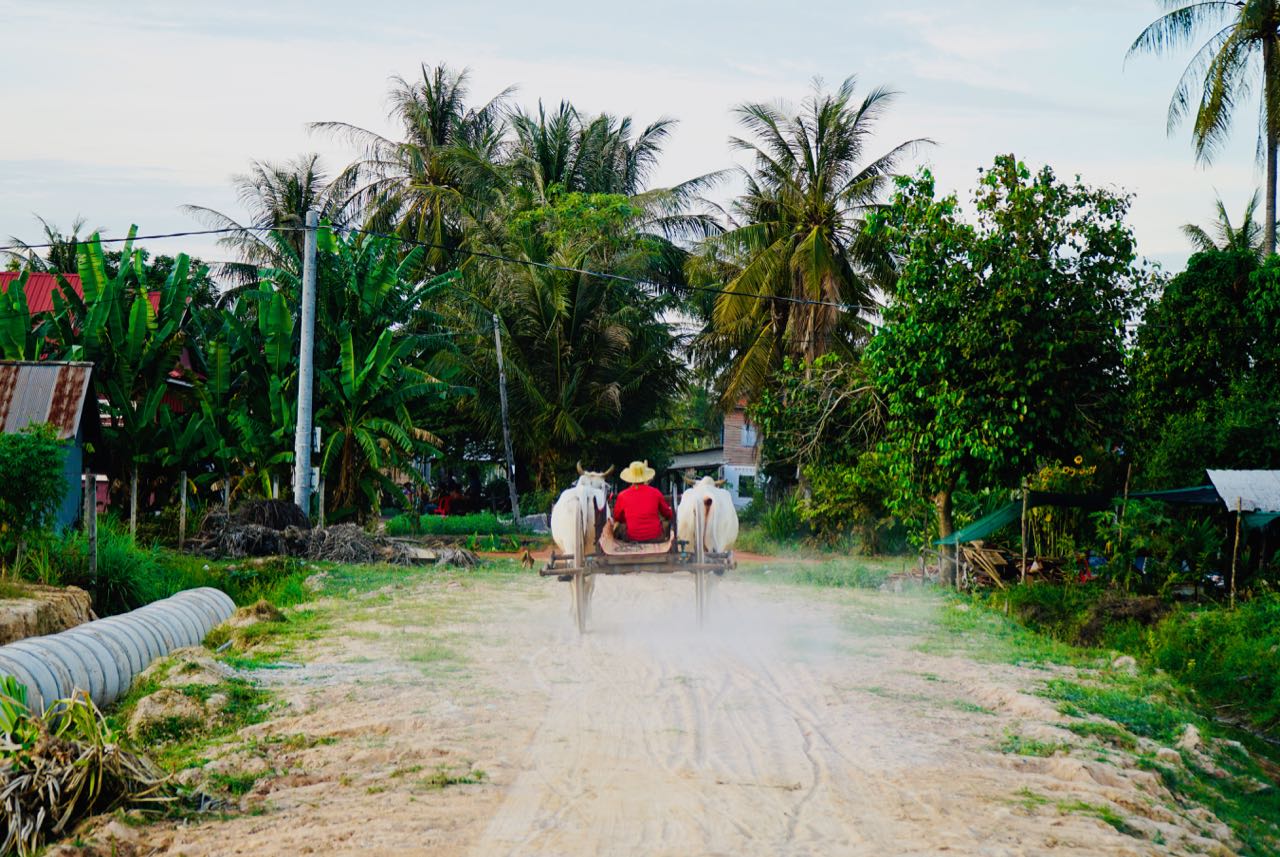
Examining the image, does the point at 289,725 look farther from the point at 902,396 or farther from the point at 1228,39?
the point at 1228,39

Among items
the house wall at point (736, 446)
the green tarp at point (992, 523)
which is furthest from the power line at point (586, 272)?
the house wall at point (736, 446)

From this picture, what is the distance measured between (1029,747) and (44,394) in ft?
47.1

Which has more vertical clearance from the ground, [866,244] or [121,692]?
[866,244]

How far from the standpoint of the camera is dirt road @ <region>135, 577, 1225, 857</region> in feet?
20.3

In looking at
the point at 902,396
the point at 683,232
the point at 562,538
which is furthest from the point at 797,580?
the point at 683,232

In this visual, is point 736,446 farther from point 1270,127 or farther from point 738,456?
point 1270,127

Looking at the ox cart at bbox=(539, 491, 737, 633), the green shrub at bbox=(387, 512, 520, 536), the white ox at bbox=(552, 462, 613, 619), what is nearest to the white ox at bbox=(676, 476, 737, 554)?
the ox cart at bbox=(539, 491, 737, 633)

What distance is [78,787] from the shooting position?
21.0ft

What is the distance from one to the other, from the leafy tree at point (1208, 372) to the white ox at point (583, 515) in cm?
935

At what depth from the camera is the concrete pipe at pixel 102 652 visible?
9391mm

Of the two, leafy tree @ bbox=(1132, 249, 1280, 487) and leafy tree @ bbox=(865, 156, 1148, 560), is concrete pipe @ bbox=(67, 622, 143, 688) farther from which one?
leafy tree @ bbox=(1132, 249, 1280, 487)

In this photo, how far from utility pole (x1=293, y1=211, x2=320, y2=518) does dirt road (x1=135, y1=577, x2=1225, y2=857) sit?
10.1m

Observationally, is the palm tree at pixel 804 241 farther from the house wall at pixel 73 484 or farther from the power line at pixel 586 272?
the house wall at pixel 73 484

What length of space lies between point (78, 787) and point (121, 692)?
4719mm
